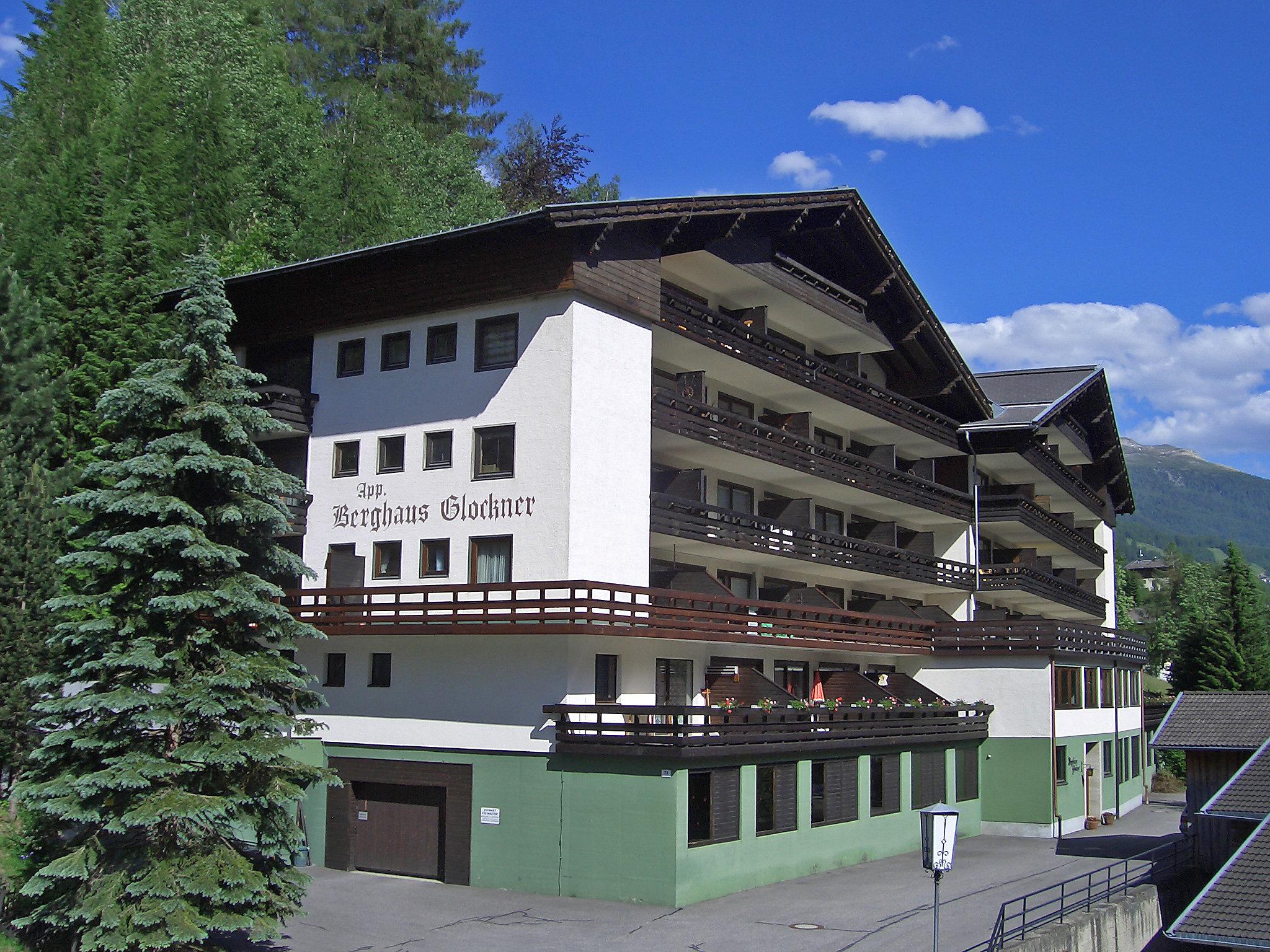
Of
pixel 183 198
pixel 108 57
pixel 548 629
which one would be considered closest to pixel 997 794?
pixel 548 629

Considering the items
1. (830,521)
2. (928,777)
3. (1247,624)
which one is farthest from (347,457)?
(1247,624)

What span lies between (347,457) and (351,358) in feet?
8.01

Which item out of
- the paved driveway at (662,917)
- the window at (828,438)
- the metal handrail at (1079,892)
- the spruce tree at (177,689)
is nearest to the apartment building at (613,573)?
the paved driveway at (662,917)

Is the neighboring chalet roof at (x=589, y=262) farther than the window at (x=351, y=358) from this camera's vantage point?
No

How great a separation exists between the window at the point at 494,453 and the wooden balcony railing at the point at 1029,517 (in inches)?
999

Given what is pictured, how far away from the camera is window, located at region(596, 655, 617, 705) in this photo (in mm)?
27328

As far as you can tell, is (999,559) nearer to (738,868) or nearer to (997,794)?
(997,794)

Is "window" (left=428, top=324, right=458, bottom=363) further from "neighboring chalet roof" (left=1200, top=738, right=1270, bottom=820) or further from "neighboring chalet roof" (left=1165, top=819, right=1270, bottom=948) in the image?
"neighboring chalet roof" (left=1200, top=738, right=1270, bottom=820)

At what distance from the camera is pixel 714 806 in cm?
2617

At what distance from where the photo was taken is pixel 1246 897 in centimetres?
2225

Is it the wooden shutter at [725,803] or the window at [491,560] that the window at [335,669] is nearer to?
the window at [491,560]

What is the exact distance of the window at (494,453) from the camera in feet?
91.4

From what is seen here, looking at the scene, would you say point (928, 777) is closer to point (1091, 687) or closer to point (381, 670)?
point (1091, 687)

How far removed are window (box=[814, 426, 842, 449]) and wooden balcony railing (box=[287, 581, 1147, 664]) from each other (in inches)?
322
